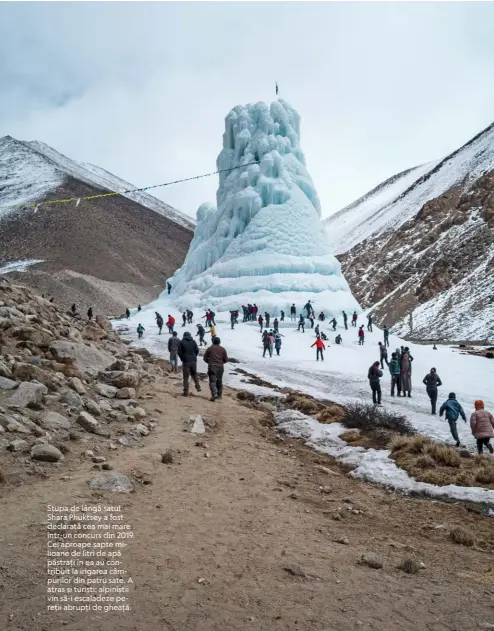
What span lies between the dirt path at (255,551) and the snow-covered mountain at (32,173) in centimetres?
11853

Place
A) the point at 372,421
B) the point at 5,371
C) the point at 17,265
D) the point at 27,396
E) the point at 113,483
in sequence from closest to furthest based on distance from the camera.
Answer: the point at 113,483, the point at 27,396, the point at 5,371, the point at 372,421, the point at 17,265

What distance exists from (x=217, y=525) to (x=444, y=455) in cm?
473

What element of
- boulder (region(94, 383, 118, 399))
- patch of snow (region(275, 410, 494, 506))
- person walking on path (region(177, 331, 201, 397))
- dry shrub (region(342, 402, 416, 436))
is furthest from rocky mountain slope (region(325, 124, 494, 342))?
boulder (region(94, 383, 118, 399))

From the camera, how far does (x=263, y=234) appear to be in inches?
1564

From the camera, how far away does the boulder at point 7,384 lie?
7.53m

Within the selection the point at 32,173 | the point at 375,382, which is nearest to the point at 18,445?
the point at 375,382

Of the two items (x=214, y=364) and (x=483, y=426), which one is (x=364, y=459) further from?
(x=214, y=364)

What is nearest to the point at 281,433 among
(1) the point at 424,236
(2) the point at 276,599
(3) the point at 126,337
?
(2) the point at 276,599

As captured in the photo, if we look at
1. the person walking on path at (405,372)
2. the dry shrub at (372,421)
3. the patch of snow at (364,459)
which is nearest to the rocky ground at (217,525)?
the patch of snow at (364,459)

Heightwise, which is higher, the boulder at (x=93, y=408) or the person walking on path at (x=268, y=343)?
the person walking on path at (x=268, y=343)

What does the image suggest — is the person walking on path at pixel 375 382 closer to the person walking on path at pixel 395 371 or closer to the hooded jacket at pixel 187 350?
the person walking on path at pixel 395 371

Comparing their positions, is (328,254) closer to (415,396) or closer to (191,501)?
(415,396)

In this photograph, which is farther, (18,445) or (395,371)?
(395,371)

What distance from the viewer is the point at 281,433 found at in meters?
10.2
